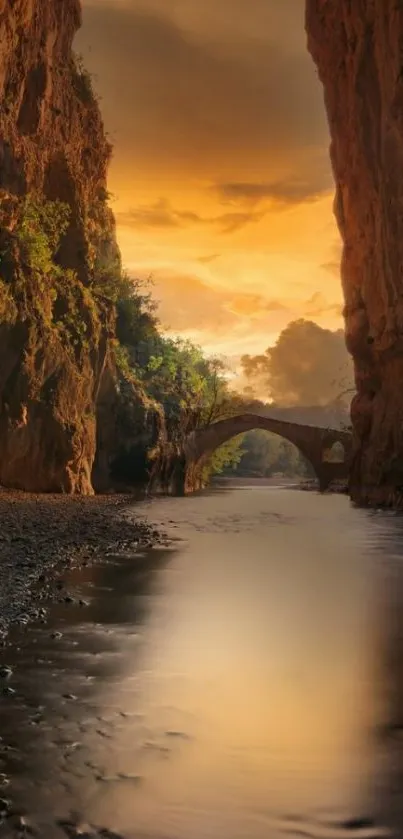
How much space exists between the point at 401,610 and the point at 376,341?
3155cm

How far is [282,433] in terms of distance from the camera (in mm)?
84438

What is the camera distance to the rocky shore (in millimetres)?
11812

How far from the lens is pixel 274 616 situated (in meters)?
11.8

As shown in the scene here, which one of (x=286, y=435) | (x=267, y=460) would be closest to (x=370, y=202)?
(x=286, y=435)

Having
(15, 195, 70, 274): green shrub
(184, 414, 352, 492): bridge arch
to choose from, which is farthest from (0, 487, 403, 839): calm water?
(184, 414, 352, 492): bridge arch

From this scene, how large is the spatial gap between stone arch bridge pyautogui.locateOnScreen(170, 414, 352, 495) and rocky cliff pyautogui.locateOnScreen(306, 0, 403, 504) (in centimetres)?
2772

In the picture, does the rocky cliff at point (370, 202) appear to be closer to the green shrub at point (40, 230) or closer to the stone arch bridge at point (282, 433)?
the green shrub at point (40, 230)

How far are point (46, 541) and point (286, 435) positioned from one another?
219 ft

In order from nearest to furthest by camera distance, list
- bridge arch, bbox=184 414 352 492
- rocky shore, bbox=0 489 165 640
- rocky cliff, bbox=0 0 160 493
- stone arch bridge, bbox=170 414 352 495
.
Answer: rocky shore, bbox=0 489 165 640, rocky cliff, bbox=0 0 160 493, stone arch bridge, bbox=170 414 352 495, bridge arch, bbox=184 414 352 492

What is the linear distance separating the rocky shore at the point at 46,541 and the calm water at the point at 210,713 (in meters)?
0.59

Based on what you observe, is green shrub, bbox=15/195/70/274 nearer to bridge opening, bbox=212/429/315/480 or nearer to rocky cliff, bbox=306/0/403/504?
rocky cliff, bbox=306/0/403/504

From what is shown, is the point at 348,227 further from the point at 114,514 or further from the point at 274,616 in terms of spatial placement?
the point at 274,616

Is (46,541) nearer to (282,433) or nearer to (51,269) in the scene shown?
(51,269)

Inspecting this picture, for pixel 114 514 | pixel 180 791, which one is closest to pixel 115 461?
pixel 114 514
